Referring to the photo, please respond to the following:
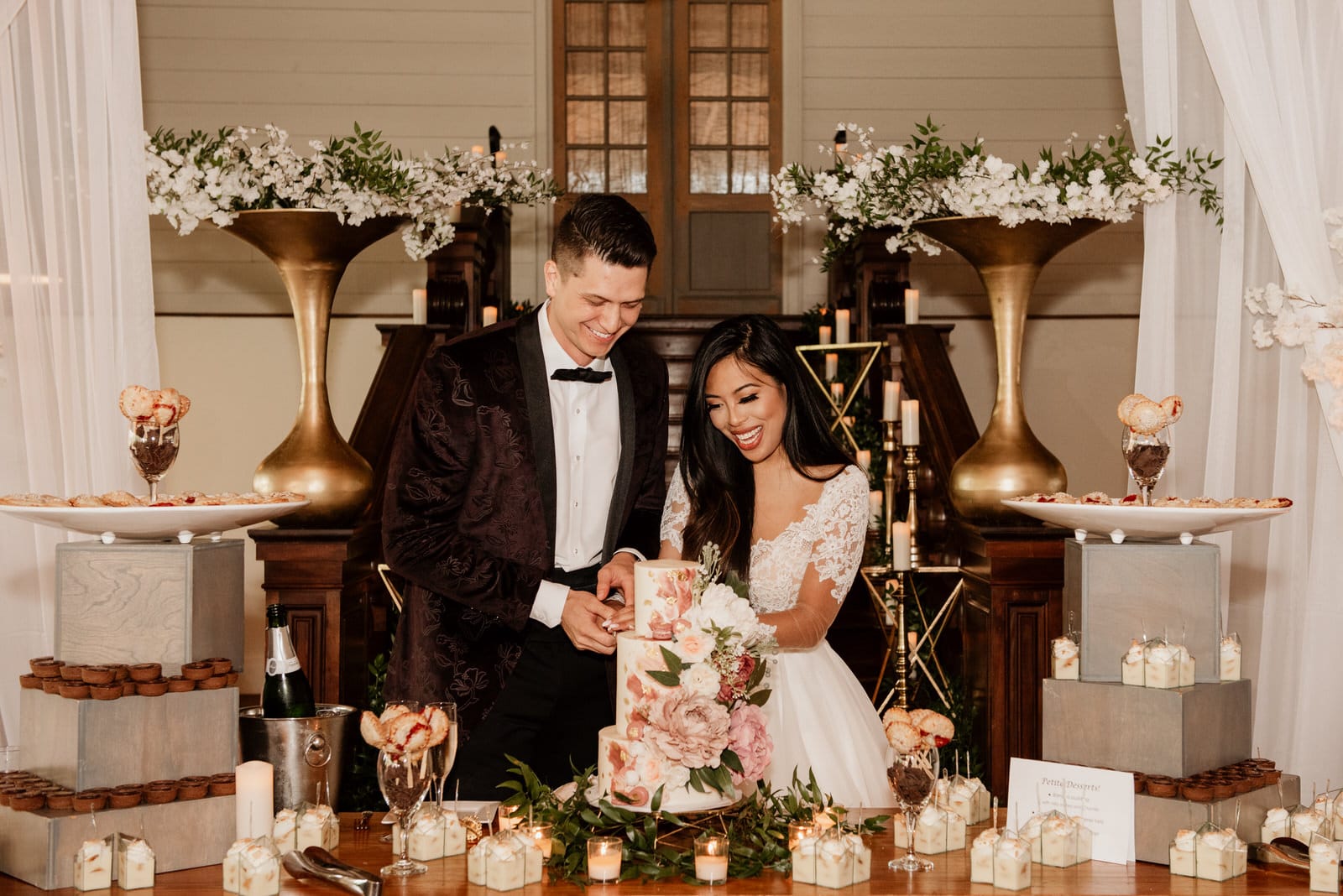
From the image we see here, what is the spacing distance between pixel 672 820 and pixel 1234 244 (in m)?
1.75

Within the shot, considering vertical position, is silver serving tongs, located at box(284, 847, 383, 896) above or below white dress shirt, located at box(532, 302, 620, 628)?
below

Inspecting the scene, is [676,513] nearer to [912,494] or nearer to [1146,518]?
[1146,518]

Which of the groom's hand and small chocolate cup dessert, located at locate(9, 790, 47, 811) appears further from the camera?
the groom's hand

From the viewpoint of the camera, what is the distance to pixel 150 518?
204 cm

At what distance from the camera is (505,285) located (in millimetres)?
7336

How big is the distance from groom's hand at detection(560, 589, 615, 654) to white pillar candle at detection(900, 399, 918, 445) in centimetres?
197

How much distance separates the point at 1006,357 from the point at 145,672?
2.84 meters

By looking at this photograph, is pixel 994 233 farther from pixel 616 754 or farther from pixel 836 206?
pixel 616 754

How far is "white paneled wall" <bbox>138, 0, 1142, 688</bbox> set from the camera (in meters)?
7.67

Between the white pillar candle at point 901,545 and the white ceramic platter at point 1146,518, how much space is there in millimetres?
2002

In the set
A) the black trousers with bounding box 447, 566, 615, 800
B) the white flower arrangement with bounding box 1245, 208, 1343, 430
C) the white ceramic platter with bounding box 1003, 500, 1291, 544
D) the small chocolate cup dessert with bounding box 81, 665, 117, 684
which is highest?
the white flower arrangement with bounding box 1245, 208, 1343, 430

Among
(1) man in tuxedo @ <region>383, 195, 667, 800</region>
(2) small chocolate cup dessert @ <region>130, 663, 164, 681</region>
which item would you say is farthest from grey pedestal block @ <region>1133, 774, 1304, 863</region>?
(2) small chocolate cup dessert @ <region>130, 663, 164, 681</region>

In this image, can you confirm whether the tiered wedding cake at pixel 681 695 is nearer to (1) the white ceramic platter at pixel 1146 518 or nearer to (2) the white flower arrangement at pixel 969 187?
(1) the white ceramic platter at pixel 1146 518

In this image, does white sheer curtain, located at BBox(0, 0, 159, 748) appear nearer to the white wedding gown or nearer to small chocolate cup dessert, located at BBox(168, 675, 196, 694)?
small chocolate cup dessert, located at BBox(168, 675, 196, 694)
